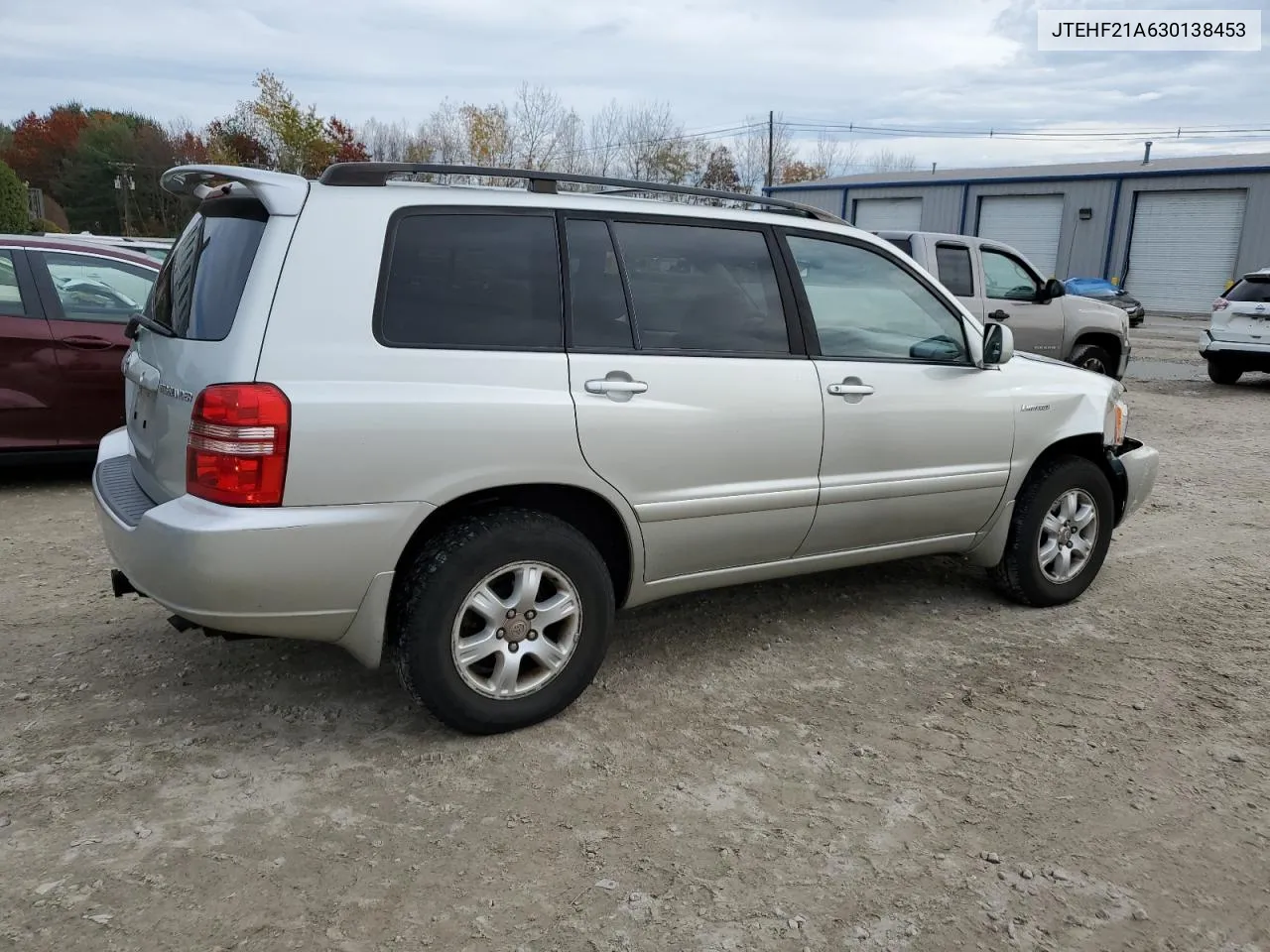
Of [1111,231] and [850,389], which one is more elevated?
[1111,231]

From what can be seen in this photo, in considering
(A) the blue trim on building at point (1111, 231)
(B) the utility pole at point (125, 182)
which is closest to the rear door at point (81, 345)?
(A) the blue trim on building at point (1111, 231)

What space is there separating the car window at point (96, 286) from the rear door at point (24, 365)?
6.7 inches

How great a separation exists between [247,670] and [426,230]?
188cm

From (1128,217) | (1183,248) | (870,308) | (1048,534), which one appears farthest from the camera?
(1128,217)

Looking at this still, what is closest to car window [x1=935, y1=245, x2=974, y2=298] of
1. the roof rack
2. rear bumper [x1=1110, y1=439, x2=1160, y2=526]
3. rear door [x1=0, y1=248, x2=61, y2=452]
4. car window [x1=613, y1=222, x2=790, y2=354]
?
rear bumper [x1=1110, y1=439, x2=1160, y2=526]

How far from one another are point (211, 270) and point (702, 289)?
169cm

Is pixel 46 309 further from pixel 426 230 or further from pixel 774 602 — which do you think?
pixel 774 602

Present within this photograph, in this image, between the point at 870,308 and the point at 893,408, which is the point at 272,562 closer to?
the point at 893,408

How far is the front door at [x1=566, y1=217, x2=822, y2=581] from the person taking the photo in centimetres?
341

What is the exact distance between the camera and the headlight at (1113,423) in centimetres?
474

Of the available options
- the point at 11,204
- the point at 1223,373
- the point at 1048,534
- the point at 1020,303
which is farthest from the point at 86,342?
the point at 11,204

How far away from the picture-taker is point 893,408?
4.05 meters

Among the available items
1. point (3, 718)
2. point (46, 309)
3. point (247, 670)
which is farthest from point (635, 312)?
point (46, 309)

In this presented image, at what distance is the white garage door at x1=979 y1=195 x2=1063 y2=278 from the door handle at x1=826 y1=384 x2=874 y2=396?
34400 millimetres
